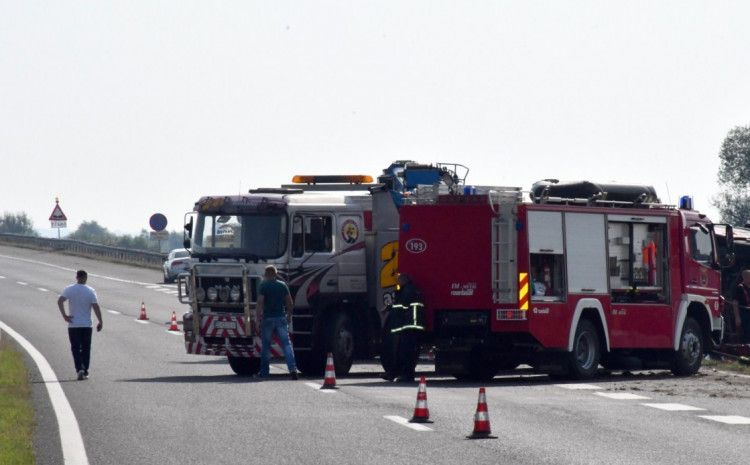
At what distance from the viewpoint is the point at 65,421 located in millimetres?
14578

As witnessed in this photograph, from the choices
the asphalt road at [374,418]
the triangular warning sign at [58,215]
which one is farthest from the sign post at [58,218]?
the asphalt road at [374,418]

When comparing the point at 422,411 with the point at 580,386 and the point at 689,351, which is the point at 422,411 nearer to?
the point at 580,386

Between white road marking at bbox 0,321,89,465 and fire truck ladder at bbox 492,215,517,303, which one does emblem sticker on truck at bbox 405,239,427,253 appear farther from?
white road marking at bbox 0,321,89,465

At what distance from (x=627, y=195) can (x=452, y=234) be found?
422 cm

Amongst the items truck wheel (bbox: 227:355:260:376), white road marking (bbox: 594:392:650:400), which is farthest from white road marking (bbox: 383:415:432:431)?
truck wheel (bbox: 227:355:260:376)

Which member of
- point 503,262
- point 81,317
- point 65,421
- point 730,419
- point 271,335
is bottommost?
point 730,419

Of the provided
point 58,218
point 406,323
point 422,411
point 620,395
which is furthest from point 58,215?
point 422,411

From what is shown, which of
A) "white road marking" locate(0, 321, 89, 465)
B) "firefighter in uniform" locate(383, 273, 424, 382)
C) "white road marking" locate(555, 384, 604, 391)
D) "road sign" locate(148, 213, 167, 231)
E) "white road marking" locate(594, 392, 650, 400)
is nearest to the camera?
"white road marking" locate(0, 321, 89, 465)

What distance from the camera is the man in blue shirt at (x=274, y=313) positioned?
20.8 m

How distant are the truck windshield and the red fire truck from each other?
1.98 m

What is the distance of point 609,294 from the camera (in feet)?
72.7

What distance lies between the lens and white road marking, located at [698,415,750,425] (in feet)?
48.8

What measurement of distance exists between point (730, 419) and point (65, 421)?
7.20 m

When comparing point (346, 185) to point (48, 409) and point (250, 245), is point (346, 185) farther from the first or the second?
point (48, 409)
